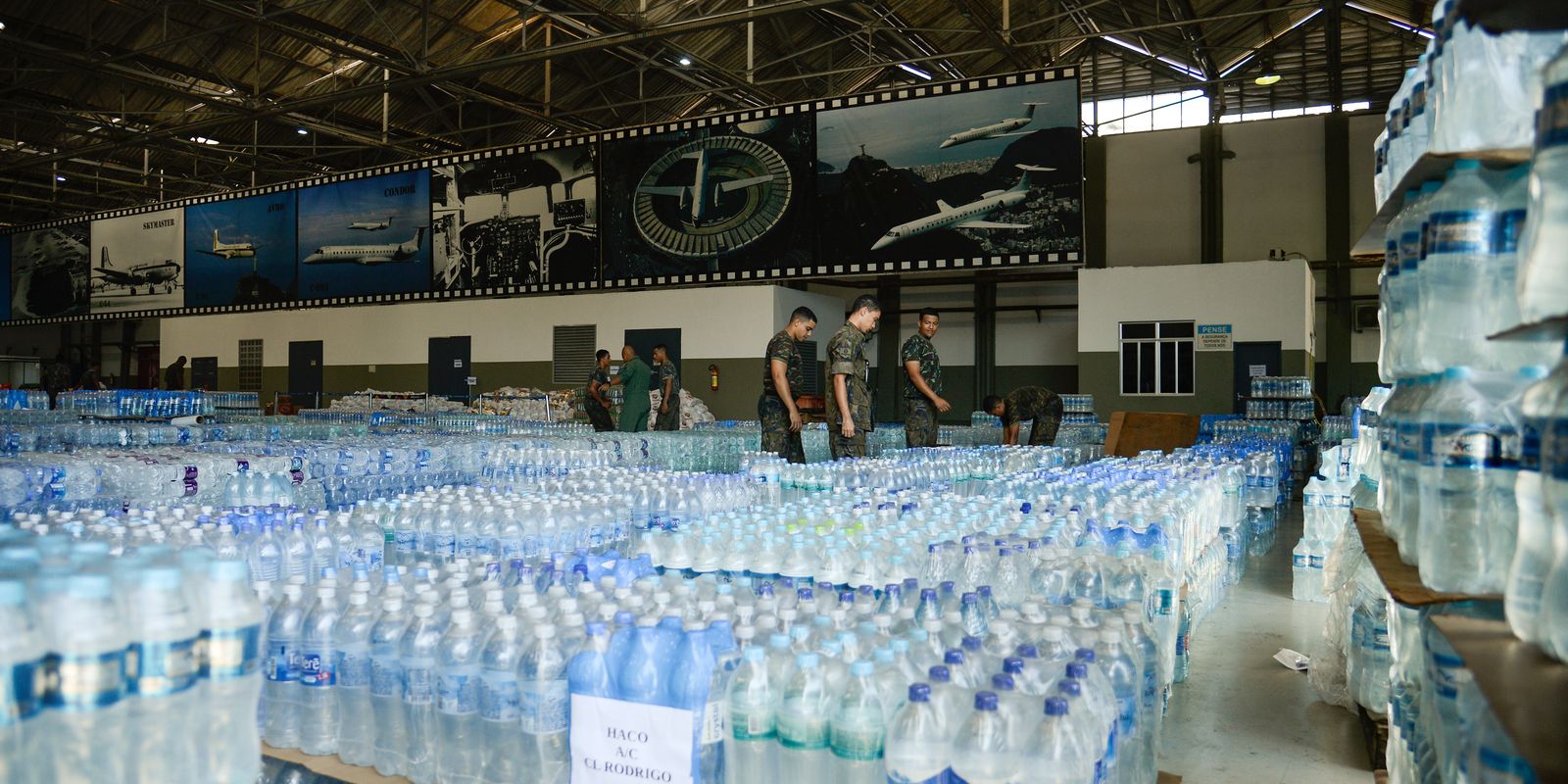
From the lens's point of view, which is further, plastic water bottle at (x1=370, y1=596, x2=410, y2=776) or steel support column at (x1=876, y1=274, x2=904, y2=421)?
steel support column at (x1=876, y1=274, x2=904, y2=421)

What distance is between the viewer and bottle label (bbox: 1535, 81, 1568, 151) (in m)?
1.24

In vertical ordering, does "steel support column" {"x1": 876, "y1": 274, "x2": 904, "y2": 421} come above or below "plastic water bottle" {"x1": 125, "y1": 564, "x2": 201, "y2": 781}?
above

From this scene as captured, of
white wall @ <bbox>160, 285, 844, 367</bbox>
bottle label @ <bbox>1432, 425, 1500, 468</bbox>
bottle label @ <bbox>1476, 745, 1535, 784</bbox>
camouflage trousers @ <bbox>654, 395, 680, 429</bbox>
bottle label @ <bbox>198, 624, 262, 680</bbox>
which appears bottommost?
bottle label @ <bbox>1476, 745, 1535, 784</bbox>

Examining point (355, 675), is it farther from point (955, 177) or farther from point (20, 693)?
point (955, 177)

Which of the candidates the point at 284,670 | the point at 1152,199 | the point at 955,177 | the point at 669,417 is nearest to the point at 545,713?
the point at 284,670

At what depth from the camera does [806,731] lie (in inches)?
70.7

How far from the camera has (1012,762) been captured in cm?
166

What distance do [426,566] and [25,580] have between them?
1354 millimetres

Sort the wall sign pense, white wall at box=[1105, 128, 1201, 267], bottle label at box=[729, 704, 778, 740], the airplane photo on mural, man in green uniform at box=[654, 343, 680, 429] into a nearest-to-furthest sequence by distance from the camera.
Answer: bottle label at box=[729, 704, 778, 740] → man in green uniform at box=[654, 343, 680, 429] → the wall sign pense → the airplane photo on mural → white wall at box=[1105, 128, 1201, 267]

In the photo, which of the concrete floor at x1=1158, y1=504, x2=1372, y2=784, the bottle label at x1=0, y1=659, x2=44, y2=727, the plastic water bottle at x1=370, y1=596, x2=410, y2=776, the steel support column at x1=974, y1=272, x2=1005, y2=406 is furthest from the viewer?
the steel support column at x1=974, y1=272, x2=1005, y2=406

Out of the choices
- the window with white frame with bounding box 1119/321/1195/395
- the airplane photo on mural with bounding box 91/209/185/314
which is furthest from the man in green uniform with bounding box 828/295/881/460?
the airplane photo on mural with bounding box 91/209/185/314

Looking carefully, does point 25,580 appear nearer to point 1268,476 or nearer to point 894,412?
point 1268,476

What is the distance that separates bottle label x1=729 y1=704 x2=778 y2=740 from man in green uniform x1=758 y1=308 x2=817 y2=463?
175 inches

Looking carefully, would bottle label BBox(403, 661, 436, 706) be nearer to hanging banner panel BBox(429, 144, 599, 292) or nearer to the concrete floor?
the concrete floor
